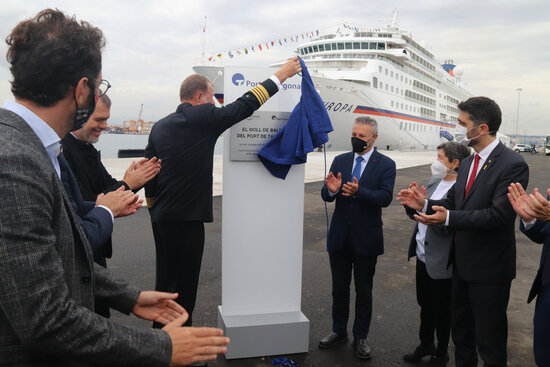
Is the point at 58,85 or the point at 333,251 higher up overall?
the point at 58,85

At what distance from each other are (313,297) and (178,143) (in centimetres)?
240

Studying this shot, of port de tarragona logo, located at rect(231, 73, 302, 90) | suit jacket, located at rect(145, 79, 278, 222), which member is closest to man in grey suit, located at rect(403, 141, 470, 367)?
port de tarragona logo, located at rect(231, 73, 302, 90)

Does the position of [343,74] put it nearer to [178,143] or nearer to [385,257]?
[385,257]

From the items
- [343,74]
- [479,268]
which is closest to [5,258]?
[479,268]

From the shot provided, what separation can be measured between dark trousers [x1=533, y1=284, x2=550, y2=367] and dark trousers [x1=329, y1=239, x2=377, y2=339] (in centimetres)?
123

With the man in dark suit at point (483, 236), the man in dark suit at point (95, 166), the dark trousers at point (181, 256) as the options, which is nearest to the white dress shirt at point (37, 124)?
the man in dark suit at point (95, 166)

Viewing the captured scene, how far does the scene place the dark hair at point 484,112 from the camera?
263cm

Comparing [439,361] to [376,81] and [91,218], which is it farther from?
[376,81]

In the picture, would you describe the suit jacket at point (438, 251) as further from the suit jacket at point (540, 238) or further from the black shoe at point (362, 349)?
the black shoe at point (362, 349)

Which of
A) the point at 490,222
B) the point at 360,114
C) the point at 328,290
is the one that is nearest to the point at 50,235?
the point at 490,222

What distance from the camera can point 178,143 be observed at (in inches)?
112

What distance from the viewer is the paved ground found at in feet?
10.1

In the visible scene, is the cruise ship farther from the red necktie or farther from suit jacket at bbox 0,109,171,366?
suit jacket at bbox 0,109,171,366

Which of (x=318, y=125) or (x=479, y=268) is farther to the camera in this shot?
(x=318, y=125)
